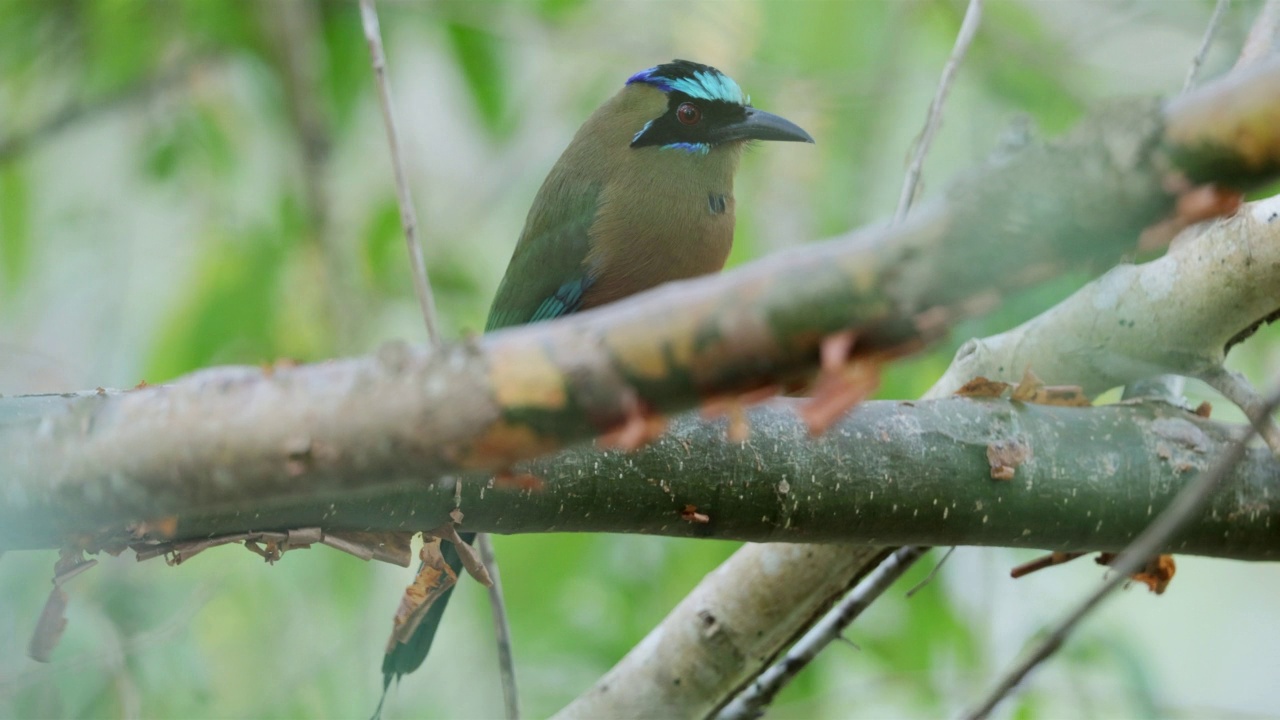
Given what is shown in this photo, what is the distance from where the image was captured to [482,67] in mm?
4574

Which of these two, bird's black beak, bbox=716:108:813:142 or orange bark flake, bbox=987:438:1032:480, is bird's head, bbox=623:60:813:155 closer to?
bird's black beak, bbox=716:108:813:142

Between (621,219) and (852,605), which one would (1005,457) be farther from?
(621,219)

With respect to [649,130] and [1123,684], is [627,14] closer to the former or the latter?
[649,130]

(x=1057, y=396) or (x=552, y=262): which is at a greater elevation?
(x=552, y=262)

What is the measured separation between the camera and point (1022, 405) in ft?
6.78

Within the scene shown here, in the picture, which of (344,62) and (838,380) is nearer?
(838,380)

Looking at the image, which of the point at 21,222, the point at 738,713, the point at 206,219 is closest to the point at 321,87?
the point at 206,219

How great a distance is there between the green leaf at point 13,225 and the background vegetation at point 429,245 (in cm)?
1

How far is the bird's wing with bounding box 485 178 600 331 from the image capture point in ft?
11.3

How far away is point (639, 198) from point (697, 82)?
0.46 meters

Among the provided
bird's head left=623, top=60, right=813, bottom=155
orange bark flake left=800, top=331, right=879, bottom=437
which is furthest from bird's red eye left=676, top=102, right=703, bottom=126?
orange bark flake left=800, top=331, right=879, bottom=437

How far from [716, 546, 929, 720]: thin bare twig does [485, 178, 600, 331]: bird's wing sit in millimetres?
1272

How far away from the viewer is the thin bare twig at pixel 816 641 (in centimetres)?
244

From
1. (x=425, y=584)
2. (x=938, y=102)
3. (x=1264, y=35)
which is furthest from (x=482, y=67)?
(x=425, y=584)
